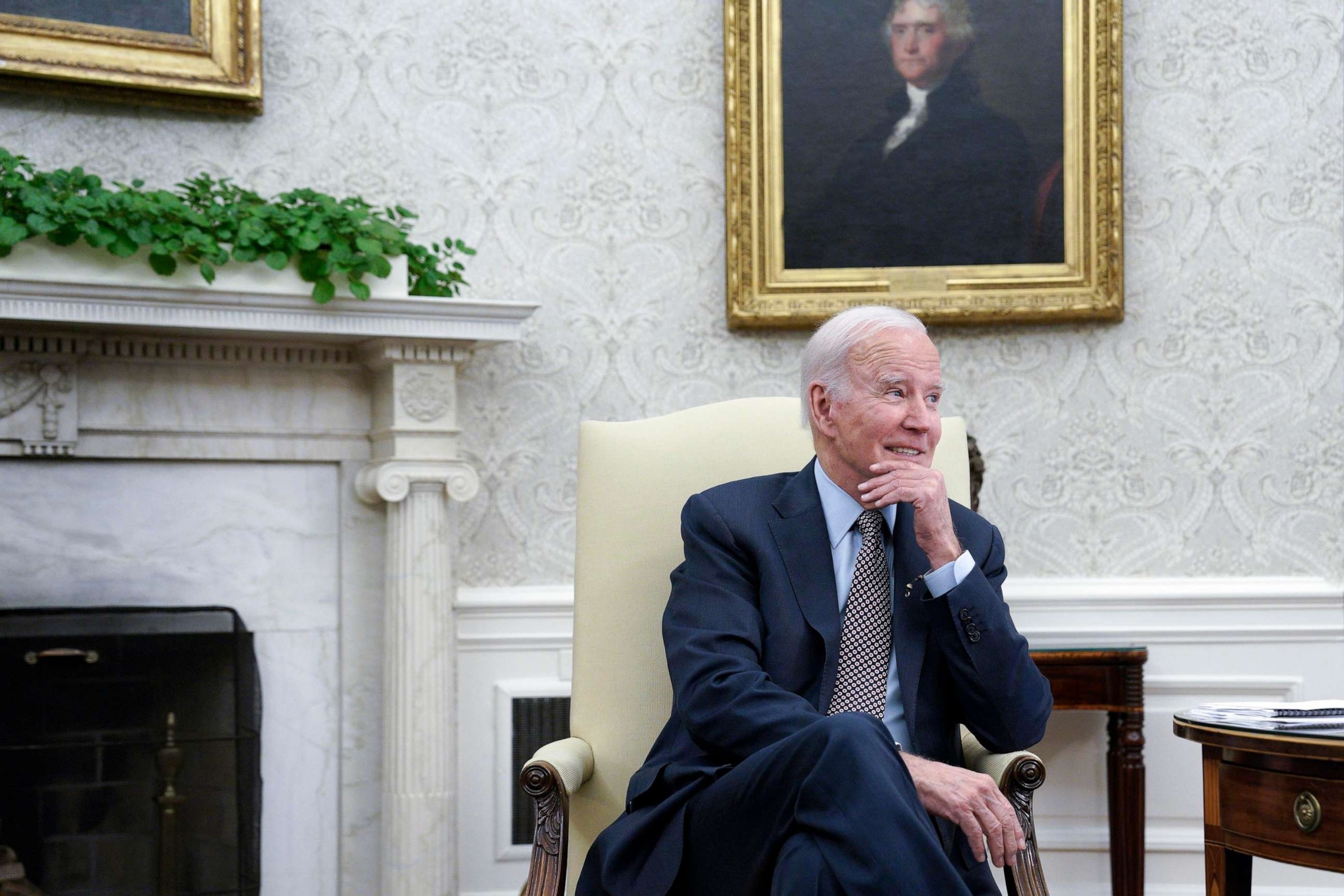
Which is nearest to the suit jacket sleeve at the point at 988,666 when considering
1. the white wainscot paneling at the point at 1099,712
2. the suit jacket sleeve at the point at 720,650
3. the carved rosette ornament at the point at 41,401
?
the suit jacket sleeve at the point at 720,650

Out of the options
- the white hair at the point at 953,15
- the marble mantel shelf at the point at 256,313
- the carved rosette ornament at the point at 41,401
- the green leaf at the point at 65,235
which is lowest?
the carved rosette ornament at the point at 41,401

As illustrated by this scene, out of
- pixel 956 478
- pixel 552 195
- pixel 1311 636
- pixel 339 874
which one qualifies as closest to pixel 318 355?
pixel 552 195

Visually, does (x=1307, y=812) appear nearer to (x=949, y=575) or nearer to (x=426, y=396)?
(x=949, y=575)

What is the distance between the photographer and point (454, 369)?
3.13m

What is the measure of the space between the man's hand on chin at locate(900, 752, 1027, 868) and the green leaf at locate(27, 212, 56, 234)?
2146 mm

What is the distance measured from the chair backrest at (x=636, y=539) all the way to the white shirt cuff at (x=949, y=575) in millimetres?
434

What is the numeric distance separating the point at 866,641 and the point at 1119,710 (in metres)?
1.34

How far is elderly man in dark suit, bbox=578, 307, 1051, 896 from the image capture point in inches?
65.7

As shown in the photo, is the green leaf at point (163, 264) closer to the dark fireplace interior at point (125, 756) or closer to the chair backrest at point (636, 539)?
the dark fireplace interior at point (125, 756)

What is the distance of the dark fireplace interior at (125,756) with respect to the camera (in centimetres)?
283

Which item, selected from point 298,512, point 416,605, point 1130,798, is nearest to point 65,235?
point 298,512

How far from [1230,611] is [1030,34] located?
1.71m

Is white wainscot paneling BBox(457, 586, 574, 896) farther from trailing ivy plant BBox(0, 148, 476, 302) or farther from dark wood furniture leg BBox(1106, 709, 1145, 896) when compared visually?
dark wood furniture leg BBox(1106, 709, 1145, 896)

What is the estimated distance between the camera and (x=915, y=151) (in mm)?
3445
